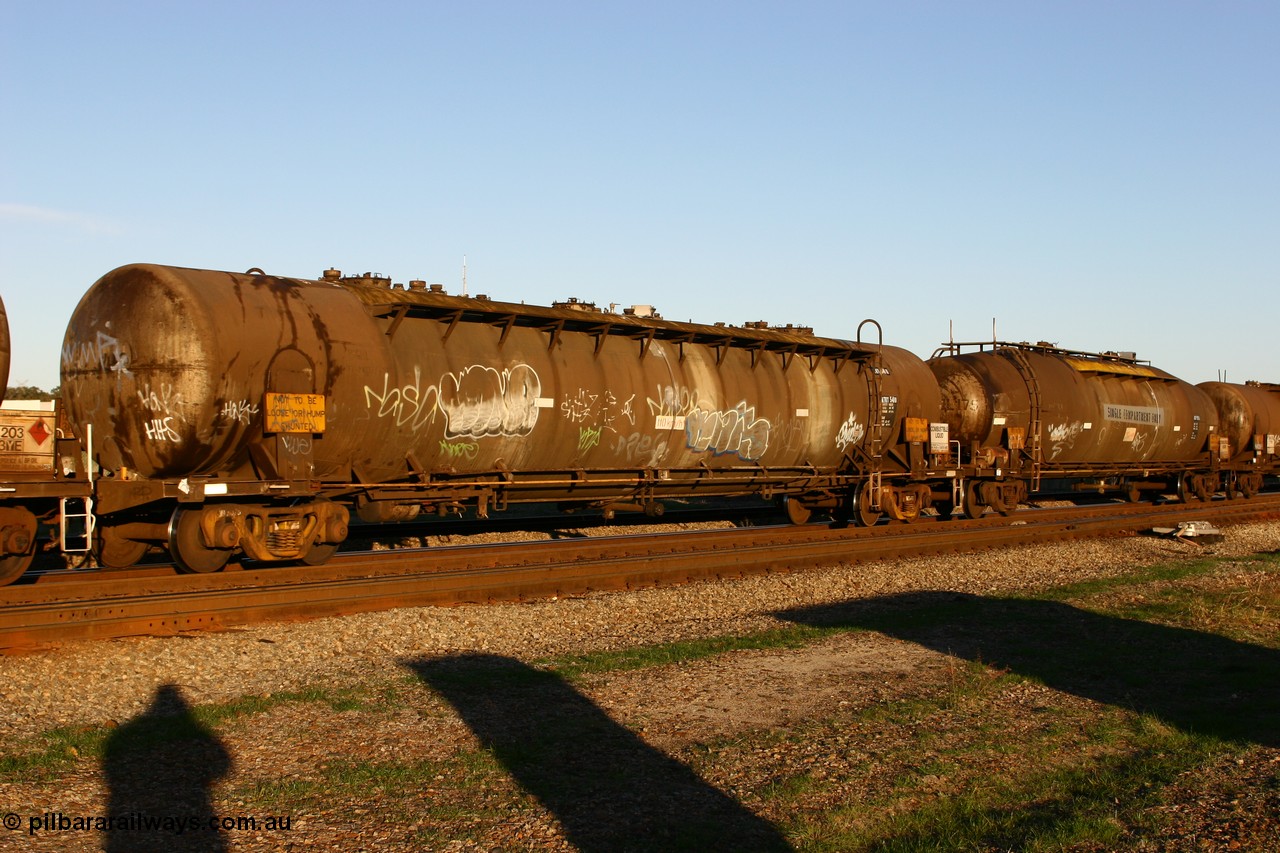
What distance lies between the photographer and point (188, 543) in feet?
42.3

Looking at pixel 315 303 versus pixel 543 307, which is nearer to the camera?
pixel 315 303

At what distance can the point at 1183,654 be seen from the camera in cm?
1020

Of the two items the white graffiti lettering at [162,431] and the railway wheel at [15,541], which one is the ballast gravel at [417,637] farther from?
the white graffiti lettering at [162,431]

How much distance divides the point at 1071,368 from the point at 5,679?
25.6 meters

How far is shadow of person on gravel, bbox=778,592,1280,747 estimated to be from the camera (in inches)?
324

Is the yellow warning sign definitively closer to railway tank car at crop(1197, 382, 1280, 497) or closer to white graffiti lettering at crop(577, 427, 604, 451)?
white graffiti lettering at crop(577, 427, 604, 451)

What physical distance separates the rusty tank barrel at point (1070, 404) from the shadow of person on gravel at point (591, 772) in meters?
18.9

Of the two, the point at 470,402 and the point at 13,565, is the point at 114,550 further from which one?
the point at 470,402

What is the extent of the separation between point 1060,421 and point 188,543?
21.1 metres

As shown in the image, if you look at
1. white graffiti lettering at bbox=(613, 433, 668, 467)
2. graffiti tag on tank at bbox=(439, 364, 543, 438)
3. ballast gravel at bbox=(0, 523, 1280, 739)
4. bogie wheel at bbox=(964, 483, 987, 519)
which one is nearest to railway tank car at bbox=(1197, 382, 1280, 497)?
bogie wheel at bbox=(964, 483, 987, 519)

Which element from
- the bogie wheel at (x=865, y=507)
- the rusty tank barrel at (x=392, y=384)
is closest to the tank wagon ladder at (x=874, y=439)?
the bogie wheel at (x=865, y=507)

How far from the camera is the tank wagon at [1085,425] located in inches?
1009

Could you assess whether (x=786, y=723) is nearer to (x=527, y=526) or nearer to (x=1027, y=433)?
(x=527, y=526)

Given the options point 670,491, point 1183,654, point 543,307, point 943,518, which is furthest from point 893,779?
point 943,518
